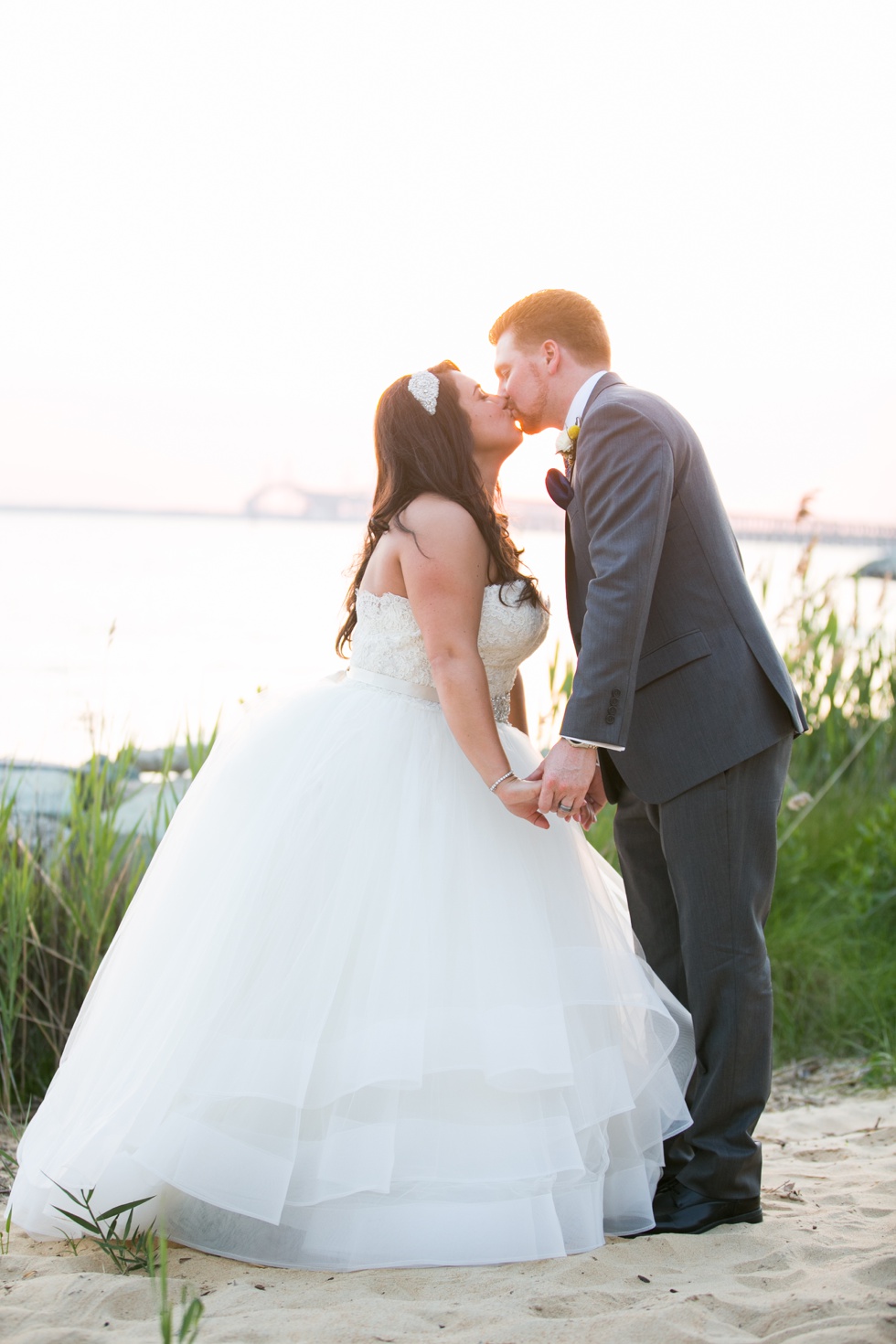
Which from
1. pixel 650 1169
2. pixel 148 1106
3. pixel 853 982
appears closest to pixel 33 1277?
pixel 148 1106

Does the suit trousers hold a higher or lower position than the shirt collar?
lower

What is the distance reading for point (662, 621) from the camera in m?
2.44

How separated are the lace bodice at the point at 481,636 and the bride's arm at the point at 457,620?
0.18ft

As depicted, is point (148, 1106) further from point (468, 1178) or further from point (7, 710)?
point (7, 710)

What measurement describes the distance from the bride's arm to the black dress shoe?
2.82 feet

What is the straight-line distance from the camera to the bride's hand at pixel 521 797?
2.42 metres

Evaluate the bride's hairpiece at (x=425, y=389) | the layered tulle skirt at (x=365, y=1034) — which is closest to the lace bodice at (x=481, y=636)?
the layered tulle skirt at (x=365, y=1034)

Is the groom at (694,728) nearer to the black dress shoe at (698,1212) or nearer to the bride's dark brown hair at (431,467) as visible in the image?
the black dress shoe at (698,1212)

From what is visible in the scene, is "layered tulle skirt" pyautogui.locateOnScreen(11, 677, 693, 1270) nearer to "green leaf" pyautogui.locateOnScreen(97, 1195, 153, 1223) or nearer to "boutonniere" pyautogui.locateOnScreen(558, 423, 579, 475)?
"green leaf" pyautogui.locateOnScreen(97, 1195, 153, 1223)

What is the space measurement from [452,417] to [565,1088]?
1.58 meters

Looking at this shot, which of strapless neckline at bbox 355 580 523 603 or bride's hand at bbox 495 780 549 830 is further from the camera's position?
strapless neckline at bbox 355 580 523 603

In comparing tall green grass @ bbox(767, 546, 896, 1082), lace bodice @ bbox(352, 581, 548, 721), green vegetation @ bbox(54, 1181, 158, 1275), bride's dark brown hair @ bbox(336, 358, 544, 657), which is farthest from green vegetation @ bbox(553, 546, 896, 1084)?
green vegetation @ bbox(54, 1181, 158, 1275)

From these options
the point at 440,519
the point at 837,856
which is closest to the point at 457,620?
the point at 440,519

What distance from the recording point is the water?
5.09 meters
